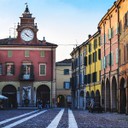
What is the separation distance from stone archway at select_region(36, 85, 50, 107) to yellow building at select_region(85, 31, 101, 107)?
8.14 m

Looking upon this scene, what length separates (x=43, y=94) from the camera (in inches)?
2896

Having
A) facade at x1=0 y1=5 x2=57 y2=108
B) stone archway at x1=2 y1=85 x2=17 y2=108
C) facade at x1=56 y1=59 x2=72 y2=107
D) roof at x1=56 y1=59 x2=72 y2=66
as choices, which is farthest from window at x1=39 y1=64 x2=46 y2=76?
roof at x1=56 y1=59 x2=72 y2=66

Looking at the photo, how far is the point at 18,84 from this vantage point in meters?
73.1

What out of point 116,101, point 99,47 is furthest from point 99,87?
point 116,101

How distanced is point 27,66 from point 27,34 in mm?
5359

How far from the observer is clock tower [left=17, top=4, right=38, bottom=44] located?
2884 inches

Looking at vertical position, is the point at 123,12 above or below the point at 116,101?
above

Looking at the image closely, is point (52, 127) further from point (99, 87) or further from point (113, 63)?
point (99, 87)

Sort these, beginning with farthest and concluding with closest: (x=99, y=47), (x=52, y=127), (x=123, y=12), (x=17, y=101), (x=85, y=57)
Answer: (x=17, y=101) → (x=85, y=57) → (x=99, y=47) → (x=123, y=12) → (x=52, y=127)

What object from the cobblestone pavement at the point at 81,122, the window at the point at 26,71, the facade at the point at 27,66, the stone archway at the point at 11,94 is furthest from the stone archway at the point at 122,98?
the stone archway at the point at 11,94

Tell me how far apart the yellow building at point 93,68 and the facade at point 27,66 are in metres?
8.39

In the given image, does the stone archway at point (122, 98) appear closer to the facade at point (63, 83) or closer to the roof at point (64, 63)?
the facade at point (63, 83)

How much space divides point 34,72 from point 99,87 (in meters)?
19.6

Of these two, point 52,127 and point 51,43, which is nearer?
point 52,127
